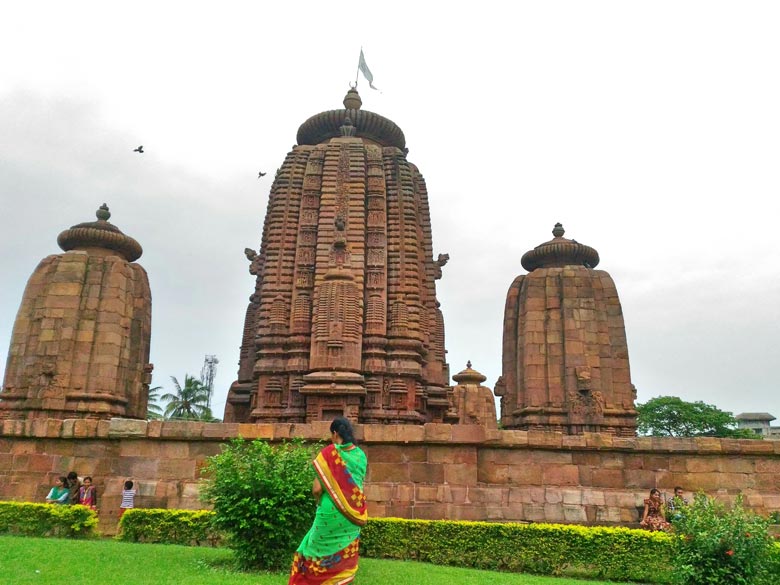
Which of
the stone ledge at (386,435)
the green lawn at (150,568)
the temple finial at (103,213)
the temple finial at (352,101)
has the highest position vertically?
the temple finial at (352,101)

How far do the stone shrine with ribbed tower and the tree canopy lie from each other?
32.8m

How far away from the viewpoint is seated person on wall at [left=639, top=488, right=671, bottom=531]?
31.8 ft

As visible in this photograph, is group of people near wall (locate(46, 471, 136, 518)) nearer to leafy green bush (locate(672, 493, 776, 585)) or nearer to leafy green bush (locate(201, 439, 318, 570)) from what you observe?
leafy green bush (locate(201, 439, 318, 570))

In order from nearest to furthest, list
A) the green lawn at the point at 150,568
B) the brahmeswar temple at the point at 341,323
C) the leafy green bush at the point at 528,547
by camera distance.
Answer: the green lawn at the point at 150,568, the leafy green bush at the point at 528,547, the brahmeswar temple at the point at 341,323

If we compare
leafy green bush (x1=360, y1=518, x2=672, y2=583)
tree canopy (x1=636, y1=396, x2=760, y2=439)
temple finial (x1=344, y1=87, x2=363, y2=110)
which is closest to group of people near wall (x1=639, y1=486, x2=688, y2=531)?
leafy green bush (x1=360, y1=518, x2=672, y2=583)

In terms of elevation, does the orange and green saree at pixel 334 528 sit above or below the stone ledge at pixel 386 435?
below

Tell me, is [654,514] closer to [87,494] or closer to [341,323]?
[341,323]

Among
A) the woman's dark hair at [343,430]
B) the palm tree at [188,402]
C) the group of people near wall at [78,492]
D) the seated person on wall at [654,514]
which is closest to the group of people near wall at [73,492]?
the group of people near wall at [78,492]

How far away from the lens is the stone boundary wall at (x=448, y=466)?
9836 millimetres

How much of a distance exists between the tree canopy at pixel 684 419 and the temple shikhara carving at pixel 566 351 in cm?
2862

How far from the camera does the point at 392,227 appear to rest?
726 inches

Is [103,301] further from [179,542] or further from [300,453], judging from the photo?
[300,453]

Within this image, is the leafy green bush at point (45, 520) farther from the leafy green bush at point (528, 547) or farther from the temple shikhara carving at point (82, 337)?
the temple shikhara carving at point (82, 337)

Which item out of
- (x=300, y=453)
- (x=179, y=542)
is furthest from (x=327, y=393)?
(x=300, y=453)
